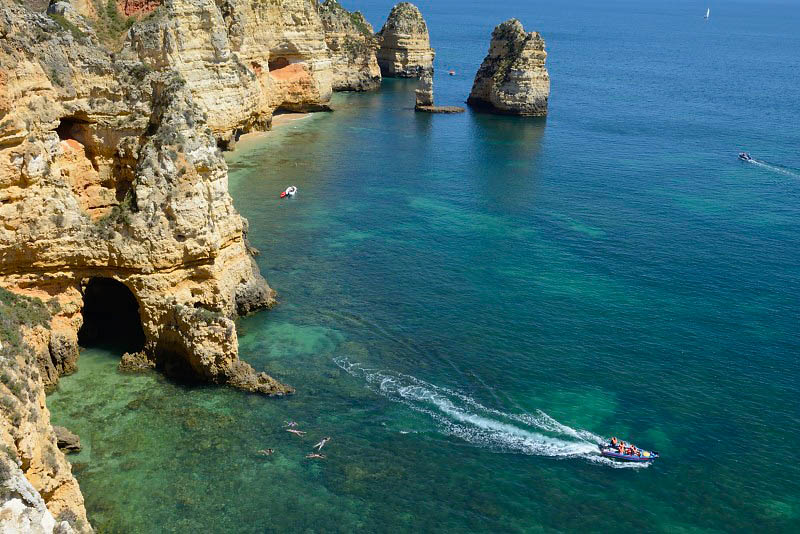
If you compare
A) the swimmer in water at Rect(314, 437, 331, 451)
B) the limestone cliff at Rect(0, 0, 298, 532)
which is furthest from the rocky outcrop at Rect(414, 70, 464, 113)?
the swimmer in water at Rect(314, 437, 331, 451)

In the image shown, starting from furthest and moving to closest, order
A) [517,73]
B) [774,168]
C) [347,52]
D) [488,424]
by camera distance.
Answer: [347,52] < [517,73] < [774,168] < [488,424]

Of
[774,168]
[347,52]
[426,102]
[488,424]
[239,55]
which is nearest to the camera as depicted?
[488,424]

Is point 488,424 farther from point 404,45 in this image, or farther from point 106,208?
point 404,45

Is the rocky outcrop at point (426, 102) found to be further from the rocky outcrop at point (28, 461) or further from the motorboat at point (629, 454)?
the rocky outcrop at point (28, 461)

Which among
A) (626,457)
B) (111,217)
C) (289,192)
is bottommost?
(626,457)

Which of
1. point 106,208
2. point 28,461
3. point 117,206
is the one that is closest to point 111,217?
point 117,206

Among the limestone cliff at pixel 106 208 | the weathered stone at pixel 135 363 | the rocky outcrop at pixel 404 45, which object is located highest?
the rocky outcrop at pixel 404 45

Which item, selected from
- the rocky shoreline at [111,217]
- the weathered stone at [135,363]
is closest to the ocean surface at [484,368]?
the weathered stone at [135,363]

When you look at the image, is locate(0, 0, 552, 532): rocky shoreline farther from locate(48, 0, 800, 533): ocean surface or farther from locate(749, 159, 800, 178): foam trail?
locate(749, 159, 800, 178): foam trail
